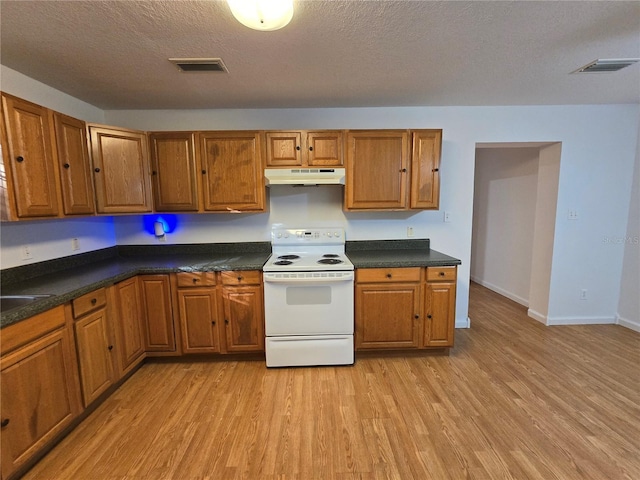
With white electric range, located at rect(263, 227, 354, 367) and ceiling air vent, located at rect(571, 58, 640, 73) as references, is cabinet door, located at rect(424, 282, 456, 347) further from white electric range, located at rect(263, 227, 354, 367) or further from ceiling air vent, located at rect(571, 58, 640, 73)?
ceiling air vent, located at rect(571, 58, 640, 73)

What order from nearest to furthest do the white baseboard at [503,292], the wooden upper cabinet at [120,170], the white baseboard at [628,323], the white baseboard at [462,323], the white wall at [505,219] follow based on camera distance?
the wooden upper cabinet at [120,170]
the white baseboard at [628,323]
the white baseboard at [462,323]
the white wall at [505,219]
the white baseboard at [503,292]

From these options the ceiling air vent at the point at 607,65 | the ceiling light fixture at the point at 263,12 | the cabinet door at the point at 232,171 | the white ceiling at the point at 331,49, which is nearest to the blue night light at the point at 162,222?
the cabinet door at the point at 232,171

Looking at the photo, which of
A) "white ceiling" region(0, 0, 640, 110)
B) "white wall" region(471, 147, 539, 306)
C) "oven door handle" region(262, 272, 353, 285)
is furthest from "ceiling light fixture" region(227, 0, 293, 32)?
"white wall" region(471, 147, 539, 306)

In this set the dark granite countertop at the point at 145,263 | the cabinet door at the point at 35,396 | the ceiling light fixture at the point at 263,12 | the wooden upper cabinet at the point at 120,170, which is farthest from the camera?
the wooden upper cabinet at the point at 120,170

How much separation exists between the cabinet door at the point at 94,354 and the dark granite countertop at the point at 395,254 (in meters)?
2.01

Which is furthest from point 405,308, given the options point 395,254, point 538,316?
point 538,316

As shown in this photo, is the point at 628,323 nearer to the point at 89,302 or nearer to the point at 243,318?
the point at 243,318

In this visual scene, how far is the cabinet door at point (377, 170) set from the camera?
2701 millimetres

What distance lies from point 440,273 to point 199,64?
2572 millimetres

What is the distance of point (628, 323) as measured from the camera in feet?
10.5

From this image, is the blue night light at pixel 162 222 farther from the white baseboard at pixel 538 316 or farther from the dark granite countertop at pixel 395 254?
the white baseboard at pixel 538 316

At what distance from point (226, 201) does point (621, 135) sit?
4.26 meters

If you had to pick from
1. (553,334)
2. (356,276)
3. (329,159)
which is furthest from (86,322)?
(553,334)

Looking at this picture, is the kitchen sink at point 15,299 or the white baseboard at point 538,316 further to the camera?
the white baseboard at point 538,316
